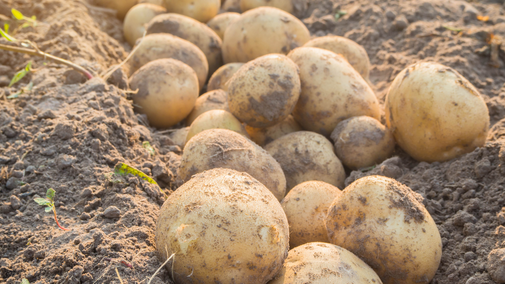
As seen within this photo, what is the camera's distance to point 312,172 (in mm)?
2285

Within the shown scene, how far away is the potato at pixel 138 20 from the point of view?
3617 millimetres

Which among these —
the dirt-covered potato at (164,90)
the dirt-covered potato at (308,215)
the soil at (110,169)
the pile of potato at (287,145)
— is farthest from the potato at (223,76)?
the dirt-covered potato at (308,215)

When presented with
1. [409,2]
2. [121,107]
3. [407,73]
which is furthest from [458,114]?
[409,2]

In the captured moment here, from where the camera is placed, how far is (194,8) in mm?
3650

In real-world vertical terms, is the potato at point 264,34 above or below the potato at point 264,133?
above

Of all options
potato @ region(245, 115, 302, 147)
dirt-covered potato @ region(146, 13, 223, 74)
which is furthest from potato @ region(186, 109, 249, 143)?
dirt-covered potato @ region(146, 13, 223, 74)

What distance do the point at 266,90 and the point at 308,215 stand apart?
2.43 feet

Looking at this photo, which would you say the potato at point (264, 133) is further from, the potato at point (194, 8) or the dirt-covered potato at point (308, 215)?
the potato at point (194, 8)

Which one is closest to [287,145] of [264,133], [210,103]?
[264,133]

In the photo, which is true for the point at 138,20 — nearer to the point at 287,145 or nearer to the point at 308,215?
the point at 287,145

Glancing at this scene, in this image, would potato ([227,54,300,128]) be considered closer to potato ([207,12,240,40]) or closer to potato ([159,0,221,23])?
potato ([207,12,240,40])

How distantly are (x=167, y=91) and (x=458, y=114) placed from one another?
1.70 metres

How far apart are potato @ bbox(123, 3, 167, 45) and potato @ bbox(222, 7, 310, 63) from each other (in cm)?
97

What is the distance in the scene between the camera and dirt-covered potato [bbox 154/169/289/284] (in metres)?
1.42
